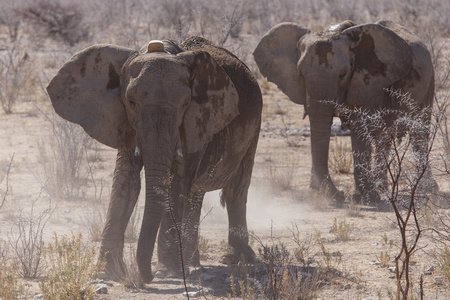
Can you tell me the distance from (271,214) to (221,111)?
299 centimetres

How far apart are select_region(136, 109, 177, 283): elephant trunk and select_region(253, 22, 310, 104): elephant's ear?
4.86 metres

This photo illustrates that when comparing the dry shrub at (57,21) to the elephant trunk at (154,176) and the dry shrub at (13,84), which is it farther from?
the elephant trunk at (154,176)

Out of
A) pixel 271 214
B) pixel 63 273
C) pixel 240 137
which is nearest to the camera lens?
pixel 63 273

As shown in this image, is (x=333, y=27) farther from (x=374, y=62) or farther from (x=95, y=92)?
(x=95, y=92)

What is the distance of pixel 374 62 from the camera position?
9.61 metres

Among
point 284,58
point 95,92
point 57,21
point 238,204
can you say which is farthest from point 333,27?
point 57,21

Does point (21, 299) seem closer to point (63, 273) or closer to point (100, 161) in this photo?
point (63, 273)

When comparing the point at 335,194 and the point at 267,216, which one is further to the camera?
the point at 335,194

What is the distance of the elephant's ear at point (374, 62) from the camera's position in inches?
374

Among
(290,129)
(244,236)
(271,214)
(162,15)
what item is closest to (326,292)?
(244,236)

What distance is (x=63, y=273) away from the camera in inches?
196

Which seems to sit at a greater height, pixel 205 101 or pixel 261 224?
pixel 205 101

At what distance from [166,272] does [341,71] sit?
14.3 feet

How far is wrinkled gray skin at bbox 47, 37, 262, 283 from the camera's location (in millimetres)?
5375
